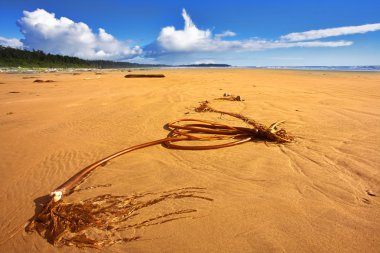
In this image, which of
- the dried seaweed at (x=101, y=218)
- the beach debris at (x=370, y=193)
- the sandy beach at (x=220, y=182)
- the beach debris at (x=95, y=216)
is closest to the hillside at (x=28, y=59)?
the sandy beach at (x=220, y=182)

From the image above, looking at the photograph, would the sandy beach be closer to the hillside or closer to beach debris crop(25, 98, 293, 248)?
beach debris crop(25, 98, 293, 248)

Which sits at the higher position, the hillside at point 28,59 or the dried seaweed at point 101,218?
the hillside at point 28,59

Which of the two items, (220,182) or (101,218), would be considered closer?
(101,218)

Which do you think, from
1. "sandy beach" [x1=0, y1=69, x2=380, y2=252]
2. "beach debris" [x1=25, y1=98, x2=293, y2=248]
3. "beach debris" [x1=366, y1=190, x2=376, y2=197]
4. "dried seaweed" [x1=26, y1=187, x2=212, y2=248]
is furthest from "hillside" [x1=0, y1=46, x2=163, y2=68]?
"beach debris" [x1=366, y1=190, x2=376, y2=197]

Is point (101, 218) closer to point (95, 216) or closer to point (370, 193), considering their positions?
point (95, 216)

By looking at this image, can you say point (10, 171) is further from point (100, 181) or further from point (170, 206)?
point (170, 206)

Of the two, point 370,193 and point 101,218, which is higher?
point 370,193

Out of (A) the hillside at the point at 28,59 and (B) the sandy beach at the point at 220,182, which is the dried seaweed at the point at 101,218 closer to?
(B) the sandy beach at the point at 220,182

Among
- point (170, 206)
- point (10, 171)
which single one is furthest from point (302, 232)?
point (10, 171)

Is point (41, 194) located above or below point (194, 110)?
below

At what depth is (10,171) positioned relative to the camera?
2.58 meters

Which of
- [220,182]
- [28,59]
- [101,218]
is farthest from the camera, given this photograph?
[28,59]

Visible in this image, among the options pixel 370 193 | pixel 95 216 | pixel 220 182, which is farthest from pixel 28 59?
pixel 370 193

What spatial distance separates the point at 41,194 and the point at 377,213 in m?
2.58
